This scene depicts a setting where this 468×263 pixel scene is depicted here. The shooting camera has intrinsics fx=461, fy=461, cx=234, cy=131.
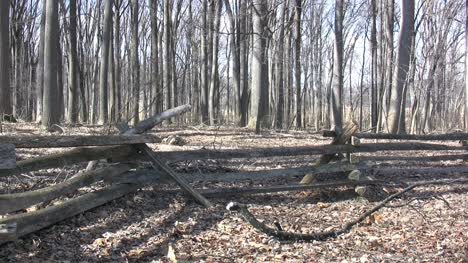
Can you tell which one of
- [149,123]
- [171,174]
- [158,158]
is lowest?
[171,174]

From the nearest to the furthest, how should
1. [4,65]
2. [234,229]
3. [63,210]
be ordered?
[63,210] < [234,229] < [4,65]

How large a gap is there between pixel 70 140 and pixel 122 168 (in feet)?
3.62

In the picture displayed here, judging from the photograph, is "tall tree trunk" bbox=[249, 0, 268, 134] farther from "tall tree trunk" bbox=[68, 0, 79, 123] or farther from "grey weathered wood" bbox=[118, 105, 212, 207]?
"grey weathered wood" bbox=[118, 105, 212, 207]


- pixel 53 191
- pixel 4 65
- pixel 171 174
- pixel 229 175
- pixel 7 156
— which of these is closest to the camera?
pixel 7 156

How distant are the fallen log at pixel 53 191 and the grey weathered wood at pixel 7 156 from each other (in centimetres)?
37

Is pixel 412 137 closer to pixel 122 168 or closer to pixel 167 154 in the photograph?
pixel 167 154

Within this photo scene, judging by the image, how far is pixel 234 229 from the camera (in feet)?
17.0

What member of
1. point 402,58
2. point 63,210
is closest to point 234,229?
point 63,210

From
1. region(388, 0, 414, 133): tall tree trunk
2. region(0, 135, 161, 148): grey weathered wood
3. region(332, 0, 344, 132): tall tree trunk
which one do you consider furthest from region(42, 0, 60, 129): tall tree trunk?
region(388, 0, 414, 133): tall tree trunk

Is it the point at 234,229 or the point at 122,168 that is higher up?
the point at 122,168

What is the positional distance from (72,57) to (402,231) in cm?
1546

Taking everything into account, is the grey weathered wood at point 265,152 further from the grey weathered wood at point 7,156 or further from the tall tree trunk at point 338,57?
the tall tree trunk at point 338,57

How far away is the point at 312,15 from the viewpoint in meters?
33.6

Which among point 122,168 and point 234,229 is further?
point 122,168
